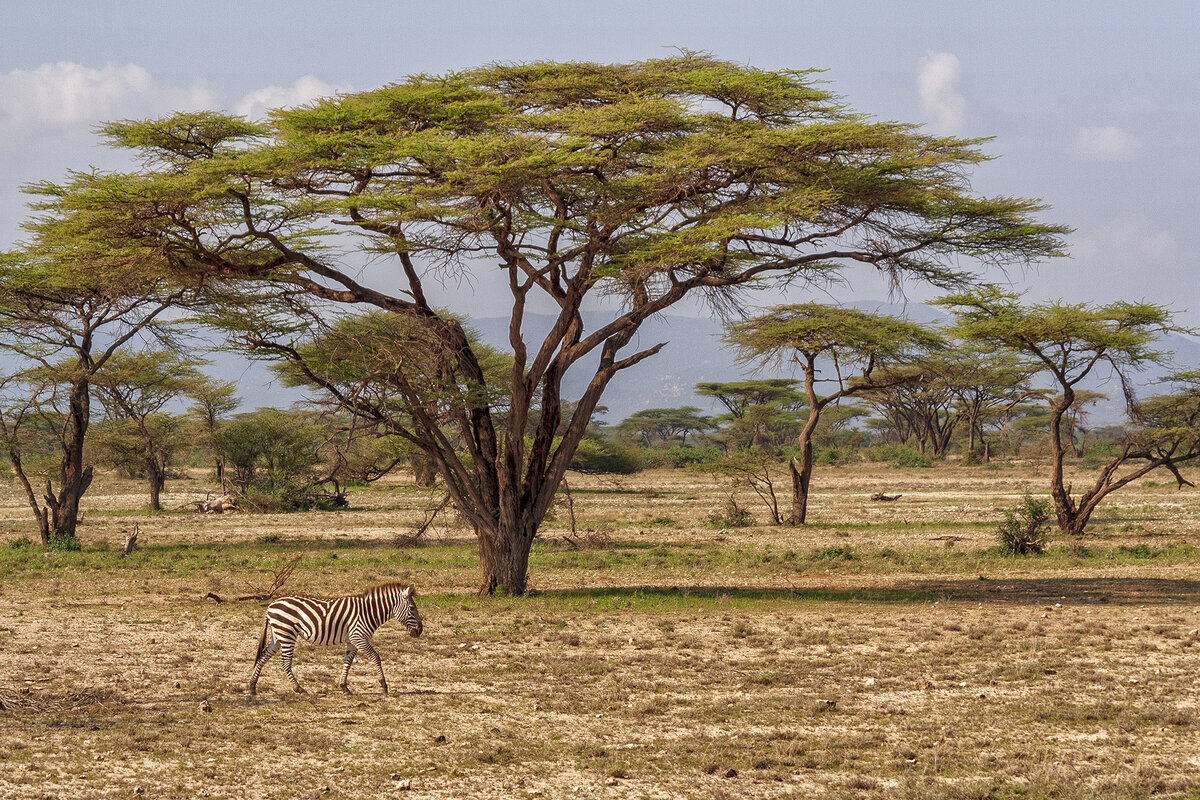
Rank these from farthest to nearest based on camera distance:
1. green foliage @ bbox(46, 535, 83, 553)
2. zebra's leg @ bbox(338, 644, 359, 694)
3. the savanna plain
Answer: green foliage @ bbox(46, 535, 83, 553) < zebra's leg @ bbox(338, 644, 359, 694) < the savanna plain

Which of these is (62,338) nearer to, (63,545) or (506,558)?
(63,545)

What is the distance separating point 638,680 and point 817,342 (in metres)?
19.1

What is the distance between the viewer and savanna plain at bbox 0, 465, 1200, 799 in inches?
294

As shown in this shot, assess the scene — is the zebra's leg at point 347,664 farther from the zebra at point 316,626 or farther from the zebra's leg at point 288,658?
the zebra's leg at point 288,658

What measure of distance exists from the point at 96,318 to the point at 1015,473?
41.9 m

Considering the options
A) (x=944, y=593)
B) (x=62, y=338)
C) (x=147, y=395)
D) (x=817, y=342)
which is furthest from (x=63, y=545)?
(x=944, y=593)

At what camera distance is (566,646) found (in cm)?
1266

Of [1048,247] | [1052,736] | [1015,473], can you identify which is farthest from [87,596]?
[1015,473]

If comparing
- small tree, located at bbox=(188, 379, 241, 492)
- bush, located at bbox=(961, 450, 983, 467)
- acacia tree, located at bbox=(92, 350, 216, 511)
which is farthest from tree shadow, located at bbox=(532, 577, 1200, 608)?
bush, located at bbox=(961, 450, 983, 467)

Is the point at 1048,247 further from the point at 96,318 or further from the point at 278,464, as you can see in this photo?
the point at 278,464

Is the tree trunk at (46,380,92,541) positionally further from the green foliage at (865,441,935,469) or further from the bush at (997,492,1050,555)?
the green foliage at (865,441,935,469)

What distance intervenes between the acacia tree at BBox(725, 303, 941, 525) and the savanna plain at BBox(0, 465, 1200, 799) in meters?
6.03

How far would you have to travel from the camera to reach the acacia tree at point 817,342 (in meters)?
27.5

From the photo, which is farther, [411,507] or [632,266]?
[411,507]
